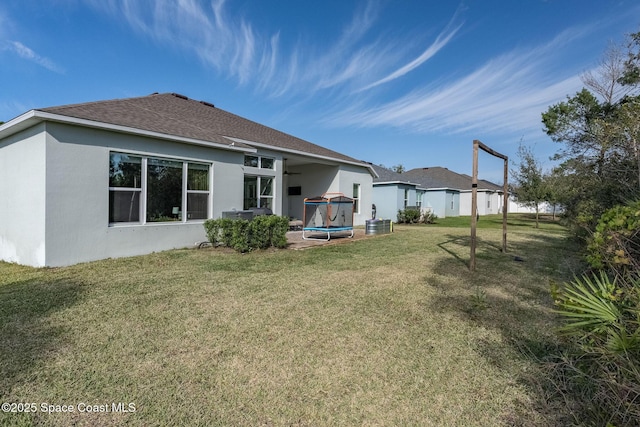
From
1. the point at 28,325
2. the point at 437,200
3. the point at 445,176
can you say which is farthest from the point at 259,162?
the point at 445,176

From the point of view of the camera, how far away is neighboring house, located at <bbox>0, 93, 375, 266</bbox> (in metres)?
6.91

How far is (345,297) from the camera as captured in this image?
4.96m

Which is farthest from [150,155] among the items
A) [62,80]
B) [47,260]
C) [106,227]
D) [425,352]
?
[62,80]

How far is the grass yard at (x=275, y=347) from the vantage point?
2393 millimetres

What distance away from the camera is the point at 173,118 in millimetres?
10953

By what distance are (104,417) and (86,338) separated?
1.57 metres

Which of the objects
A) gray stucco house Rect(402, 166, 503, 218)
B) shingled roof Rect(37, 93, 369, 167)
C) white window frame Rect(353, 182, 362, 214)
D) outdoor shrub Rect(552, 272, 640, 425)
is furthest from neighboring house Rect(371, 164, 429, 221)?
outdoor shrub Rect(552, 272, 640, 425)

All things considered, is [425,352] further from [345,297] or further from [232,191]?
[232,191]

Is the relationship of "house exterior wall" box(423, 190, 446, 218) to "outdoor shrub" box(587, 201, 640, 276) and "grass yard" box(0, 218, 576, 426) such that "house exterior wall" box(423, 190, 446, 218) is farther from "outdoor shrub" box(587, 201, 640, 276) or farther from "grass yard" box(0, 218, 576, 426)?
"outdoor shrub" box(587, 201, 640, 276)

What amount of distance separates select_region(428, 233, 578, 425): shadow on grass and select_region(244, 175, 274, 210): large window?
7.16m

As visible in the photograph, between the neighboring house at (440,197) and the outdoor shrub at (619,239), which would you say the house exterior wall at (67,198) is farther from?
the neighboring house at (440,197)

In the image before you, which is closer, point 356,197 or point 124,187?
point 124,187

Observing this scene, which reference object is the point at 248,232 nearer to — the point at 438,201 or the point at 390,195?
the point at 390,195

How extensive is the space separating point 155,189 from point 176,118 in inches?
152
